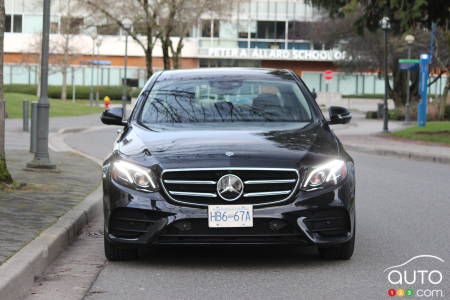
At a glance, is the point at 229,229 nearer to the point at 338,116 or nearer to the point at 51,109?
the point at 338,116

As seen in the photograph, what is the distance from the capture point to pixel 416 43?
5481cm

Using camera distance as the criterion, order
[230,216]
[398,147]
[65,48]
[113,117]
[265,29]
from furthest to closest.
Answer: [265,29]
[65,48]
[398,147]
[113,117]
[230,216]

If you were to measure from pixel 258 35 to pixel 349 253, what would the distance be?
309ft

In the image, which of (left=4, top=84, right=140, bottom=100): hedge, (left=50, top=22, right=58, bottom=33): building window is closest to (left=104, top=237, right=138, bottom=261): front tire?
(left=4, top=84, right=140, bottom=100): hedge

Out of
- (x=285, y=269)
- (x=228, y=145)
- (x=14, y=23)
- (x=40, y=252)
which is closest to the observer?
(x=40, y=252)

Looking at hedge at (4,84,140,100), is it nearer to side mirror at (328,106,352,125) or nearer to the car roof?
the car roof

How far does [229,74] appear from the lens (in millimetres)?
9477

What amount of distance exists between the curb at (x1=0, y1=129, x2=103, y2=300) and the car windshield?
125 cm

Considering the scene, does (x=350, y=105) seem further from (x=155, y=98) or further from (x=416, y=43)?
(x=155, y=98)

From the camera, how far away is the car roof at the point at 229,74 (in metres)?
9.45

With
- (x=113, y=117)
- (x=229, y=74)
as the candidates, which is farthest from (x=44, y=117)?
(x=229, y=74)

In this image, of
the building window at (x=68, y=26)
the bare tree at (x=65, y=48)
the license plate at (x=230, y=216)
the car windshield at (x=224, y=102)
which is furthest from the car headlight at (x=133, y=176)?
the building window at (x=68, y=26)

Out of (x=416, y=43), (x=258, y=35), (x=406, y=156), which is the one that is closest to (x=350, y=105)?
(x=258, y=35)

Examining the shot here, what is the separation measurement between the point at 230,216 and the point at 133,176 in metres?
0.81
